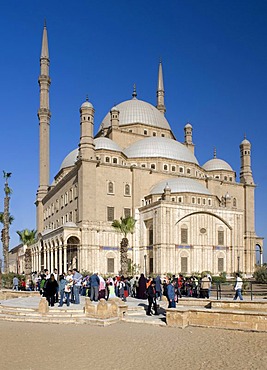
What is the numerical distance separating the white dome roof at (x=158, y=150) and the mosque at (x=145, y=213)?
0.11 metres

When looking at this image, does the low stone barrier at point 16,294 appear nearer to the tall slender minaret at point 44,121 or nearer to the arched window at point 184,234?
the arched window at point 184,234

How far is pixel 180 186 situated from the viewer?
42469 millimetres

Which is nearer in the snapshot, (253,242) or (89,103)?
(89,103)

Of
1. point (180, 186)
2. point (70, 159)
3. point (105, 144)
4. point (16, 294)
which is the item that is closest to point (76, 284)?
point (16, 294)

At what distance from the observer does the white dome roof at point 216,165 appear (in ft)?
181

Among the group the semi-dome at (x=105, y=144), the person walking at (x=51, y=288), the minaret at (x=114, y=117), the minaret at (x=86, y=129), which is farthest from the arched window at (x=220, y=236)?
the person walking at (x=51, y=288)

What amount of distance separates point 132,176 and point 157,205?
19.5ft

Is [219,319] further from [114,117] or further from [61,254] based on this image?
[114,117]

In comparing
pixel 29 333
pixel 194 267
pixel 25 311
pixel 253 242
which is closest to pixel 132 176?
pixel 194 267

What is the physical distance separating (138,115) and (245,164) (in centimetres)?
1461

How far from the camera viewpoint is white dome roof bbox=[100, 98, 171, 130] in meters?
54.8

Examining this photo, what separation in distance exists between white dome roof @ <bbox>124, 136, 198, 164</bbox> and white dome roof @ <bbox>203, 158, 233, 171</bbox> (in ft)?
19.0

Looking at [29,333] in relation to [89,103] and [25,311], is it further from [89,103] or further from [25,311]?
[89,103]

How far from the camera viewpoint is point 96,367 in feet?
26.3
